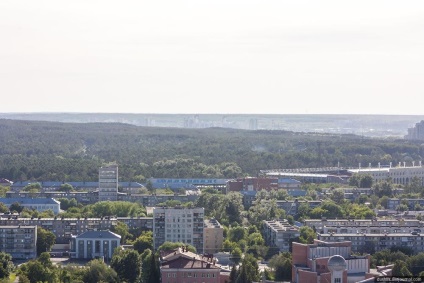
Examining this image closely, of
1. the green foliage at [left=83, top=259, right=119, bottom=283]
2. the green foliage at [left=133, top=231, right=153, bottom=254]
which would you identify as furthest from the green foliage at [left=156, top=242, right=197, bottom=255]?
the green foliage at [left=83, top=259, right=119, bottom=283]

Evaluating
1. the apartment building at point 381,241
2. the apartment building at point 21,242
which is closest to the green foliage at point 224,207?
the apartment building at point 381,241

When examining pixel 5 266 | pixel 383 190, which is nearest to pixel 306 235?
pixel 5 266

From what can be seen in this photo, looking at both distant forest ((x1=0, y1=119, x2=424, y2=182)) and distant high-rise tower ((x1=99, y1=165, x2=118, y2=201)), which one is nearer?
distant high-rise tower ((x1=99, y1=165, x2=118, y2=201))

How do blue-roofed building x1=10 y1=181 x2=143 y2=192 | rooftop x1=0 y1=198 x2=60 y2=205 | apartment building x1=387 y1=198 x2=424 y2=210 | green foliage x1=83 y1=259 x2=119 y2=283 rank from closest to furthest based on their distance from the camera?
green foliage x1=83 y1=259 x2=119 y2=283 < rooftop x1=0 y1=198 x2=60 y2=205 < apartment building x1=387 y1=198 x2=424 y2=210 < blue-roofed building x1=10 y1=181 x2=143 y2=192

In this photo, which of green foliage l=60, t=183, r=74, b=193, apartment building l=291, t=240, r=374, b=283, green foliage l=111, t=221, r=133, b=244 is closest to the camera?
apartment building l=291, t=240, r=374, b=283

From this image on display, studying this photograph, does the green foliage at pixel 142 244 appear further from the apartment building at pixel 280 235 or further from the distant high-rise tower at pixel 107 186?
the distant high-rise tower at pixel 107 186

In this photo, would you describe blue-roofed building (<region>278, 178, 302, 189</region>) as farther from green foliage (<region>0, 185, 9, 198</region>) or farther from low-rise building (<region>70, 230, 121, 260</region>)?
low-rise building (<region>70, 230, 121, 260</region>)

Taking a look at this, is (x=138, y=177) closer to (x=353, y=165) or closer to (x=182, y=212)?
(x=353, y=165)
